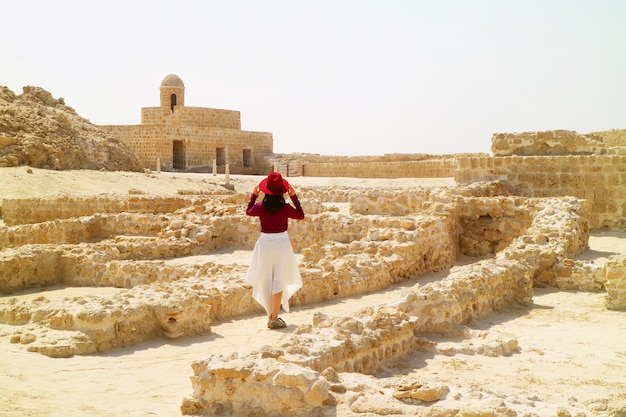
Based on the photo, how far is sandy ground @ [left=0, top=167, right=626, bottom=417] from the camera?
419 centimetres

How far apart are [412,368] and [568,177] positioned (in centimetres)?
1005

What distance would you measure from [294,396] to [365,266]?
5194mm

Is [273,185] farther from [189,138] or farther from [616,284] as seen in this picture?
[189,138]

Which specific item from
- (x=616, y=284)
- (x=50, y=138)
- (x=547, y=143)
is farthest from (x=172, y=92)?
(x=616, y=284)

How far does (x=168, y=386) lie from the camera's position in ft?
15.7

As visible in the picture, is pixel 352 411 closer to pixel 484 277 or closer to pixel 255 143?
pixel 484 277

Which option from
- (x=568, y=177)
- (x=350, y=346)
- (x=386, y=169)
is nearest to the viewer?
(x=350, y=346)

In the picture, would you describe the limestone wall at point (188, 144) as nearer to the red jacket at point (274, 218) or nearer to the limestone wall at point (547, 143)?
the limestone wall at point (547, 143)

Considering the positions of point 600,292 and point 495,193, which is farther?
point 495,193

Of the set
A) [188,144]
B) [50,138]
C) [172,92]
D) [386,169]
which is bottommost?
[386,169]

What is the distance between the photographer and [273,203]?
6914 millimetres

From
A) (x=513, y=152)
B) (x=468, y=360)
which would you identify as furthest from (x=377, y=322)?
(x=513, y=152)

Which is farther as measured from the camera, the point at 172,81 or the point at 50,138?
the point at 172,81

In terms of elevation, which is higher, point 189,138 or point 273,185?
point 189,138
